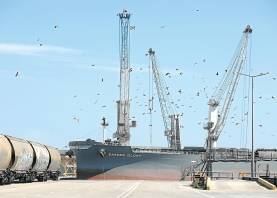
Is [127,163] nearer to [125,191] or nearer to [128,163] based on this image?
[128,163]

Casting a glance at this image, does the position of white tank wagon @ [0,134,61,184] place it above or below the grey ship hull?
above

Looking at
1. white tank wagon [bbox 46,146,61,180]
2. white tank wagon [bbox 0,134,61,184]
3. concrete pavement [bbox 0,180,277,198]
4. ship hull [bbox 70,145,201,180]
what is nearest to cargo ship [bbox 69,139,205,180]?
ship hull [bbox 70,145,201,180]

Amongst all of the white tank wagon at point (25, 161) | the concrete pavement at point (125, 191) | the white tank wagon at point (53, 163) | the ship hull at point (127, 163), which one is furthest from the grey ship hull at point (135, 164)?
the concrete pavement at point (125, 191)

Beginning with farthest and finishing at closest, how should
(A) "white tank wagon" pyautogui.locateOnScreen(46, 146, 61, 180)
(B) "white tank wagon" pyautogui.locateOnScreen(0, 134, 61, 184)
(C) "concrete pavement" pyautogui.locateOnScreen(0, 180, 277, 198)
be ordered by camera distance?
(A) "white tank wagon" pyautogui.locateOnScreen(46, 146, 61, 180) → (B) "white tank wagon" pyautogui.locateOnScreen(0, 134, 61, 184) → (C) "concrete pavement" pyautogui.locateOnScreen(0, 180, 277, 198)

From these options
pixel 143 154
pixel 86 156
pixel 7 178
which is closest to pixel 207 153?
pixel 143 154

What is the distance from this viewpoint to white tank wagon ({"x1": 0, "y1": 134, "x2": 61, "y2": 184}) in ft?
173

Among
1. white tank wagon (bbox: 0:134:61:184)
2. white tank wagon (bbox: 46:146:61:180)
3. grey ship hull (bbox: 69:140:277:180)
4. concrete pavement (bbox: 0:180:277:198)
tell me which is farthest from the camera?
grey ship hull (bbox: 69:140:277:180)

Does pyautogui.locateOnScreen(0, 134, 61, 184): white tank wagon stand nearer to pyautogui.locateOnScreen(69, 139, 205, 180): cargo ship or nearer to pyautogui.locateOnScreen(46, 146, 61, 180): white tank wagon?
pyautogui.locateOnScreen(46, 146, 61, 180): white tank wagon

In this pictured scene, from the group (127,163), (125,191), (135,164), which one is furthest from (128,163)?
(125,191)

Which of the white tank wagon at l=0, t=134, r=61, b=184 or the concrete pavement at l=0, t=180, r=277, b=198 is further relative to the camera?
the white tank wagon at l=0, t=134, r=61, b=184

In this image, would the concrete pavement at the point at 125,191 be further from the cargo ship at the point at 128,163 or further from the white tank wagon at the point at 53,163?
the cargo ship at the point at 128,163

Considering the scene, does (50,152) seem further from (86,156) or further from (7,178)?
(86,156)

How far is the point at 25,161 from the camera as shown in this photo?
5984 centimetres

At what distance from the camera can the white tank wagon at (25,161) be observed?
52.8m
